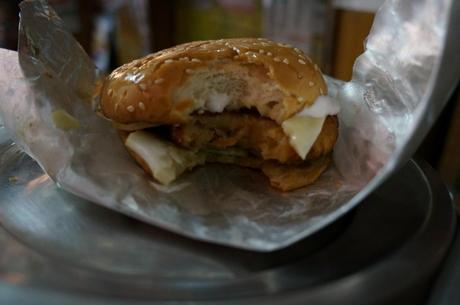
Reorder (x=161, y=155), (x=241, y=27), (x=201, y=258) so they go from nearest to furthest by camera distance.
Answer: (x=201, y=258) → (x=161, y=155) → (x=241, y=27)

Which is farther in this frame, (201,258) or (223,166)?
(223,166)

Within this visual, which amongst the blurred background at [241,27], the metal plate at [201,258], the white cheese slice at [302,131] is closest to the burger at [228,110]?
the white cheese slice at [302,131]

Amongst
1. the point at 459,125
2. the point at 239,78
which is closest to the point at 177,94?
the point at 239,78

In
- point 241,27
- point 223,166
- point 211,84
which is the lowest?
point 241,27

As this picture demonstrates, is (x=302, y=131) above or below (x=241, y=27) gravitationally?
above

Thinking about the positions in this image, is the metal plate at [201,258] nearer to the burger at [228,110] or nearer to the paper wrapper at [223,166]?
the paper wrapper at [223,166]

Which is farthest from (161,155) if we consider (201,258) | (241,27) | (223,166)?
(241,27)

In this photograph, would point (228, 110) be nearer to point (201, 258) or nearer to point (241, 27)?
point (201, 258)

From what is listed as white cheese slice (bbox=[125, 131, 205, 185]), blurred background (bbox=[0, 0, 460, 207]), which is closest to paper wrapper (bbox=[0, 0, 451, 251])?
white cheese slice (bbox=[125, 131, 205, 185])

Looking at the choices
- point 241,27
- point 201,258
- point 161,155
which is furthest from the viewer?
point 241,27
